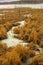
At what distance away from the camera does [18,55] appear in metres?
2.80

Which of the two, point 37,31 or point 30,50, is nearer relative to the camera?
point 30,50

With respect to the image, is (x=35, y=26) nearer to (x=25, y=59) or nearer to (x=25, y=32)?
(x=25, y=32)

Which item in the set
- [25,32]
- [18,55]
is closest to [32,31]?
[25,32]

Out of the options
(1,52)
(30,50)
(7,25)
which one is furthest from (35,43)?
(7,25)

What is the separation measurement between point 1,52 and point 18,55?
0.36m

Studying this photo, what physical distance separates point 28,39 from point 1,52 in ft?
2.62

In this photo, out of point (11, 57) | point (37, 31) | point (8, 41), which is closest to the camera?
point (11, 57)

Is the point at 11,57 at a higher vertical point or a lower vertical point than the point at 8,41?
higher

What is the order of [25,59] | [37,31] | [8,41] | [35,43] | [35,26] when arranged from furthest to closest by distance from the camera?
[35,26] → [37,31] → [8,41] → [35,43] → [25,59]

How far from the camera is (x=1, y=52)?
3.04 metres

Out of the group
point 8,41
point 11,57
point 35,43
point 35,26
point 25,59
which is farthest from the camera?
point 35,26

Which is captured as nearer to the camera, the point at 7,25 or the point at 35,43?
the point at 35,43

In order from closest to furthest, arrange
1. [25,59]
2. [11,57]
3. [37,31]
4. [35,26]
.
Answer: [11,57], [25,59], [37,31], [35,26]

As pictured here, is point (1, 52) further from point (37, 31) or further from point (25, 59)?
point (37, 31)
